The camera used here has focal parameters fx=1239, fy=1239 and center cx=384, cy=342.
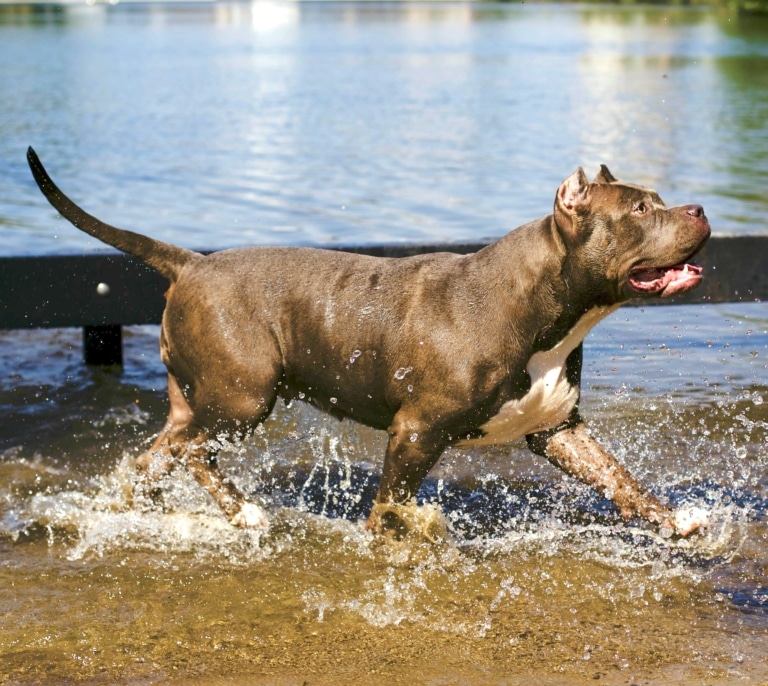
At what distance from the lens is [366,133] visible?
63.3 ft

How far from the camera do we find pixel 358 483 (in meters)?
6.29

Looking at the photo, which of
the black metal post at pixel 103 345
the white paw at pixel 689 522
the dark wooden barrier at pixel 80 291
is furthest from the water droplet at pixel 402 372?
the black metal post at pixel 103 345

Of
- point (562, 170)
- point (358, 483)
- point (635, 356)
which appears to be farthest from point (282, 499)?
point (562, 170)

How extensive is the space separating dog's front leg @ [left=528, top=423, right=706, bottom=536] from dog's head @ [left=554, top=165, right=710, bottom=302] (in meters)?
0.89

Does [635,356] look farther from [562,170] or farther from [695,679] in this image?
[562,170]

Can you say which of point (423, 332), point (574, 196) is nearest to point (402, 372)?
point (423, 332)

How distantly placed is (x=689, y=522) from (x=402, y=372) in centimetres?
142

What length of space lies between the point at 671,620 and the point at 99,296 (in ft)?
13.3

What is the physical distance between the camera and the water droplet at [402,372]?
5.02 meters

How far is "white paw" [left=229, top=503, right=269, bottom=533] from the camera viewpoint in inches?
219

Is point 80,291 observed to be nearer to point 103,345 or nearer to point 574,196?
Result: point 103,345

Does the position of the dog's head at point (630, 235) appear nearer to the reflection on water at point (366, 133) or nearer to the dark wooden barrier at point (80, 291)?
the dark wooden barrier at point (80, 291)

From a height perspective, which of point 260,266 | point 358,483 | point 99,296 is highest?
point 260,266

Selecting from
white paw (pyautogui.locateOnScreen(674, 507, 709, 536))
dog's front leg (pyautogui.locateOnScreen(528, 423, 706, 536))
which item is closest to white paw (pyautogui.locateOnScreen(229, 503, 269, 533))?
dog's front leg (pyautogui.locateOnScreen(528, 423, 706, 536))
